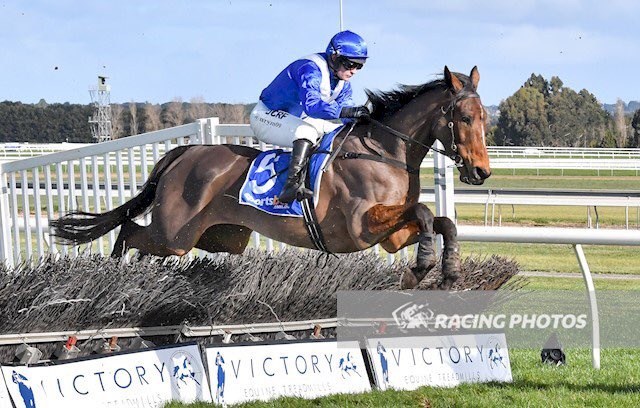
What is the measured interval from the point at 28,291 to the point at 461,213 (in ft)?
46.2

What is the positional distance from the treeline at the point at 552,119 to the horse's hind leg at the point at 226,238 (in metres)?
39.6

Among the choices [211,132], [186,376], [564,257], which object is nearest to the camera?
[186,376]

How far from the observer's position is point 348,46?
15.1 ft

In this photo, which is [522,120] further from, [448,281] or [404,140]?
[448,281]

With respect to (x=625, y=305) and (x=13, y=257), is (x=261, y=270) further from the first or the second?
(x=625, y=305)

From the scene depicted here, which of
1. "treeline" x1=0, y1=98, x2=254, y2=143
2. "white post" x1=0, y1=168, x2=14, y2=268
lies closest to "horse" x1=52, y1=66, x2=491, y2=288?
"white post" x1=0, y1=168, x2=14, y2=268

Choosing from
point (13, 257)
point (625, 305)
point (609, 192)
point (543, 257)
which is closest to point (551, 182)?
point (609, 192)

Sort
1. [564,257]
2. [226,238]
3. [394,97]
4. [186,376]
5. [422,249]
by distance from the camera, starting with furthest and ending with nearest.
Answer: [564,257] < [226,238] < [394,97] < [422,249] < [186,376]

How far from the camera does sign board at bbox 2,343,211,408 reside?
12.2 feet

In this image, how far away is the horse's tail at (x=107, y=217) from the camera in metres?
5.39

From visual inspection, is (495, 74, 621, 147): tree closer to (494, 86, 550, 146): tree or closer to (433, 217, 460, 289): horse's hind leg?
(494, 86, 550, 146): tree

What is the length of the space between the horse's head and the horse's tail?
162 centimetres

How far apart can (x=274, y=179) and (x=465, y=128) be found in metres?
1.05

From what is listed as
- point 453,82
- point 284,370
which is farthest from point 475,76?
point 284,370
